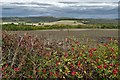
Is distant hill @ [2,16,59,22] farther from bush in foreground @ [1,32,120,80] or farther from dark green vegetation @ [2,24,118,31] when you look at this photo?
bush in foreground @ [1,32,120,80]

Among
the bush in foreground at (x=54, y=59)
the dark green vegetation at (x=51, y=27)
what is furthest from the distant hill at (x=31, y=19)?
the bush in foreground at (x=54, y=59)

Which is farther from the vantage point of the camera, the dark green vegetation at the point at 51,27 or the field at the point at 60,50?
the dark green vegetation at the point at 51,27

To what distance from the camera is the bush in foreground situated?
4883 millimetres

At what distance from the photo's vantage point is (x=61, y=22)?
18.4ft

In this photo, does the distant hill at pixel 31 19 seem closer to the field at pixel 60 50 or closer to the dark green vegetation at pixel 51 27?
the field at pixel 60 50

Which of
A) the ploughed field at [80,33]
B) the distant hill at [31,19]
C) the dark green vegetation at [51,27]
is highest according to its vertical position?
the distant hill at [31,19]

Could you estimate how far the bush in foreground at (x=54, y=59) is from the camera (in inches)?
192

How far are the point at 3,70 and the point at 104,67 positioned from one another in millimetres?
1484

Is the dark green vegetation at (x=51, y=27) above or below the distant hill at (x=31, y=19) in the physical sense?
below

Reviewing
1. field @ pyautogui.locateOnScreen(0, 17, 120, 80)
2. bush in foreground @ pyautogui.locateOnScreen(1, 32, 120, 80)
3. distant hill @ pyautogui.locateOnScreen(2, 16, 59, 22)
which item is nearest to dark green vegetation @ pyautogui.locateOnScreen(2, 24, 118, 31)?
field @ pyautogui.locateOnScreen(0, 17, 120, 80)

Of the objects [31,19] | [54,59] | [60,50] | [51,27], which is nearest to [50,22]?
[51,27]

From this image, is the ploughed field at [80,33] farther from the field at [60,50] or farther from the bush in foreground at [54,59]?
the bush in foreground at [54,59]

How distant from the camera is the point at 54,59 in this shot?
4.93 m

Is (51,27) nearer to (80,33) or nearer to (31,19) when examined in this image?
(31,19)
